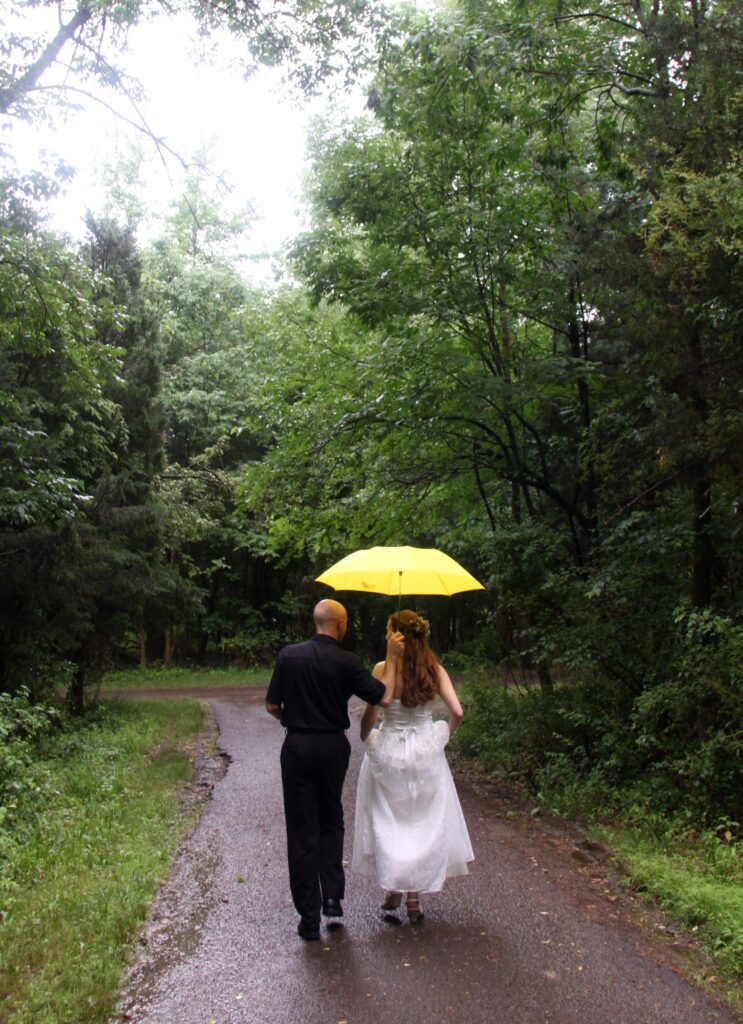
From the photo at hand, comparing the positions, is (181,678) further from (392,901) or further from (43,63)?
(392,901)

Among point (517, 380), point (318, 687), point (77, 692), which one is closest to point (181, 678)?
point (77, 692)

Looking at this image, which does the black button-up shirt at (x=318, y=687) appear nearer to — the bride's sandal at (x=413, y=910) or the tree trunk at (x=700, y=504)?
the bride's sandal at (x=413, y=910)

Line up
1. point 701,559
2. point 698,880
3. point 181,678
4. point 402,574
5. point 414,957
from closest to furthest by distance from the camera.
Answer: point 414,957 → point 698,880 → point 402,574 → point 701,559 → point 181,678

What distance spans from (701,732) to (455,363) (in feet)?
18.6

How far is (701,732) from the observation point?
24.8ft

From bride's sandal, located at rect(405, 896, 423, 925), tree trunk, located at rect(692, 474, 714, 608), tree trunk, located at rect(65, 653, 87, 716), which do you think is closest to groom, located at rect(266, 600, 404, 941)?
bride's sandal, located at rect(405, 896, 423, 925)

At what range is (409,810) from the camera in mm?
5445

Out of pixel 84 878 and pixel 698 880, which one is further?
pixel 84 878

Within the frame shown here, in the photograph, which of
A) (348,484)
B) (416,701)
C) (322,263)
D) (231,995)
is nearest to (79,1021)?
(231,995)

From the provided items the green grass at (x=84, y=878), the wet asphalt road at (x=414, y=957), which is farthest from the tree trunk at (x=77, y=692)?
the wet asphalt road at (x=414, y=957)

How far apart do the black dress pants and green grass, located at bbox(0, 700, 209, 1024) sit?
1085 millimetres

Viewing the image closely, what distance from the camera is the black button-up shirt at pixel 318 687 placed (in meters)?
5.33

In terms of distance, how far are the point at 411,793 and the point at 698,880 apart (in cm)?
205

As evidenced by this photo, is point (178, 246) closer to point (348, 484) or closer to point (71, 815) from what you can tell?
point (348, 484)
